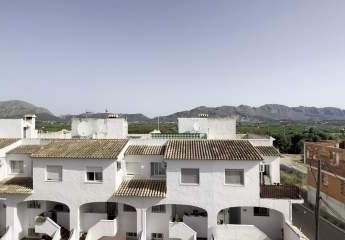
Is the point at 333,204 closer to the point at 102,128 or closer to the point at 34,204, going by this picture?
the point at 102,128

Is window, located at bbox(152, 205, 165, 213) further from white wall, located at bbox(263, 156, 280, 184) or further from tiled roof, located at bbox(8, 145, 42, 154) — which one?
tiled roof, located at bbox(8, 145, 42, 154)

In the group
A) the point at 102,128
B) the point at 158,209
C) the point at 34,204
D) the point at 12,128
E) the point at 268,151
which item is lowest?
the point at 158,209

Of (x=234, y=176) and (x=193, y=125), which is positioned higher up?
(x=193, y=125)

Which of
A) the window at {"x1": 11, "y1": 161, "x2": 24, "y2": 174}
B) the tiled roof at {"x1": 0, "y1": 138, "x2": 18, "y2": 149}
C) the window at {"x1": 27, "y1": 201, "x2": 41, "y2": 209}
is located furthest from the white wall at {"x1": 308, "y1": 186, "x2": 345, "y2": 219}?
the tiled roof at {"x1": 0, "y1": 138, "x2": 18, "y2": 149}

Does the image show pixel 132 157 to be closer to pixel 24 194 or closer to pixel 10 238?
pixel 24 194

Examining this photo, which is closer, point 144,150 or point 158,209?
point 158,209

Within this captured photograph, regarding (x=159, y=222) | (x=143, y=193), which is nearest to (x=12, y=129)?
(x=143, y=193)

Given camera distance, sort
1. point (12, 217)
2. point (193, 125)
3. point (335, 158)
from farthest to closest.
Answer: point (193, 125) < point (335, 158) < point (12, 217)
